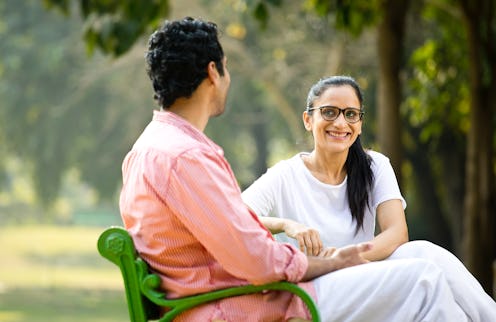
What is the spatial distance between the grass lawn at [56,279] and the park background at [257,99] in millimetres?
114

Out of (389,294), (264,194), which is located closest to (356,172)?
(264,194)

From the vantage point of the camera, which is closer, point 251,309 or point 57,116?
point 251,309

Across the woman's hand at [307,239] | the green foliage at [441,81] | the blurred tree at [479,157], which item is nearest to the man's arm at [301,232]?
the woman's hand at [307,239]

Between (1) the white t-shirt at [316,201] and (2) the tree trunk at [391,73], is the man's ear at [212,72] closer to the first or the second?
(1) the white t-shirt at [316,201]

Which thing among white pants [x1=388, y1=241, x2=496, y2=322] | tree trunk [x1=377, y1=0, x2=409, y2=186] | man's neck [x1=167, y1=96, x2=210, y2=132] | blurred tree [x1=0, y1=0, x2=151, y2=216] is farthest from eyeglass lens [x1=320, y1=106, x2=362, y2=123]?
blurred tree [x1=0, y1=0, x2=151, y2=216]

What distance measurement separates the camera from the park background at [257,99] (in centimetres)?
967

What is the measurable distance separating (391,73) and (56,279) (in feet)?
89.7

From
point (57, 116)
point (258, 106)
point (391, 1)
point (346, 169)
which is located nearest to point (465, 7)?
point (391, 1)

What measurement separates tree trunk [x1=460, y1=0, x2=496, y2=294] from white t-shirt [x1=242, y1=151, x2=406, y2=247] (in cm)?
587

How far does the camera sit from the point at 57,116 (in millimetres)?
32375

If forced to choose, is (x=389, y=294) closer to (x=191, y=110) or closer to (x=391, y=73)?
(x=191, y=110)

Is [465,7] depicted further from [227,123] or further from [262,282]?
[227,123]

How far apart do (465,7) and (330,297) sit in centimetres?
685

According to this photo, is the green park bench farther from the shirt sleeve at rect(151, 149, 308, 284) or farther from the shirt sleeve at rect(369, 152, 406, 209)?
the shirt sleeve at rect(369, 152, 406, 209)
